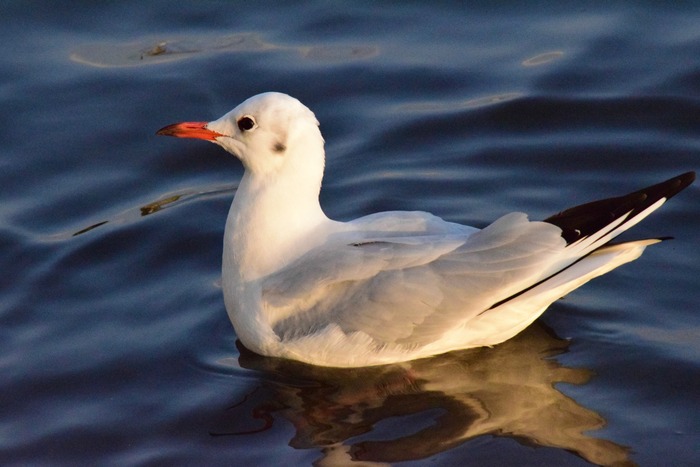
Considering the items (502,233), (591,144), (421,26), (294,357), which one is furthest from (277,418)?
(421,26)

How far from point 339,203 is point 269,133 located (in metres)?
1.98

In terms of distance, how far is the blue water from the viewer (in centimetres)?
702

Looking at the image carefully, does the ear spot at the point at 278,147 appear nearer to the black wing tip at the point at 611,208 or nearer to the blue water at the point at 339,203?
the blue water at the point at 339,203

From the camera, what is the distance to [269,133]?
7488 millimetres

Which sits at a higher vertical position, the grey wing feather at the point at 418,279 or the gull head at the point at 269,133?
the gull head at the point at 269,133

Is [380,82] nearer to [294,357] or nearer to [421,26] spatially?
[421,26]

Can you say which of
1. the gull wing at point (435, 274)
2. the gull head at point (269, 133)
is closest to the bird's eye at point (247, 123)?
the gull head at point (269, 133)

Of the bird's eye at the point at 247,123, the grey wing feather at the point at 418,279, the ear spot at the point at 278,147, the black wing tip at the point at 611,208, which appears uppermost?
the bird's eye at the point at 247,123

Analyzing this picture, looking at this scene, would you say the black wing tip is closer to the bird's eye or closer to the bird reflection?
the bird reflection

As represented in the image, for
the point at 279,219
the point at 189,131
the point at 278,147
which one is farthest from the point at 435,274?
the point at 189,131

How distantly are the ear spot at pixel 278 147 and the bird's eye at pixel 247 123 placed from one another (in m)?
0.16

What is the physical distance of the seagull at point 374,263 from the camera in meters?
7.21

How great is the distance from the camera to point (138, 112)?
1098 centimetres

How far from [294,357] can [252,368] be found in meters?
0.29
